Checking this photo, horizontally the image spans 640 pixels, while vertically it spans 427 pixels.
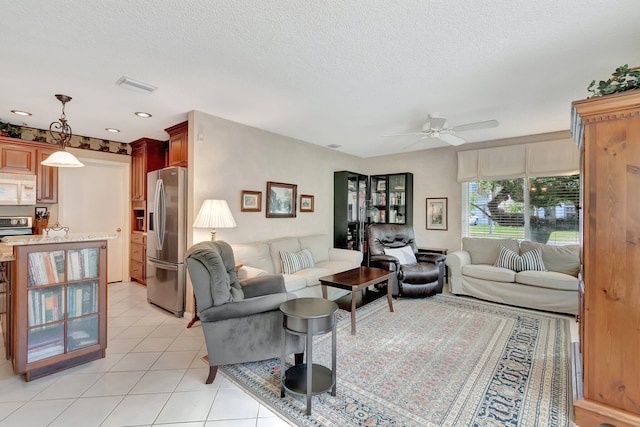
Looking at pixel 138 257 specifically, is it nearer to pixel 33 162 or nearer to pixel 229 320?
pixel 33 162

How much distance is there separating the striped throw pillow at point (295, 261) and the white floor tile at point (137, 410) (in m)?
2.10

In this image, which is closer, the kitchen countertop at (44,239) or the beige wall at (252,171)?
the kitchen countertop at (44,239)

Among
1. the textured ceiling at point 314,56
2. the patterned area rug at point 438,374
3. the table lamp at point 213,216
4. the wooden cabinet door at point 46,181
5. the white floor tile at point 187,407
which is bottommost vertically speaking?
the white floor tile at point 187,407

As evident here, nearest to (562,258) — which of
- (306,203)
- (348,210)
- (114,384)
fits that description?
(348,210)

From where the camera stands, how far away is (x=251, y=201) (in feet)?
13.8

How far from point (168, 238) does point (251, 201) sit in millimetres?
1148

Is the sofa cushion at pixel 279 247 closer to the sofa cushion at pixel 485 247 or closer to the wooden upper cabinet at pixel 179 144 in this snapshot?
the wooden upper cabinet at pixel 179 144

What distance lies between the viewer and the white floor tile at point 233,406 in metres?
1.89

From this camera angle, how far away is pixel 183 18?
72.4 inches

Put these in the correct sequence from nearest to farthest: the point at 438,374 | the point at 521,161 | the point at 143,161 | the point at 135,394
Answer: the point at 135,394, the point at 438,374, the point at 521,161, the point at 143,161

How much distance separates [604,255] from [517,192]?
11.4 feet

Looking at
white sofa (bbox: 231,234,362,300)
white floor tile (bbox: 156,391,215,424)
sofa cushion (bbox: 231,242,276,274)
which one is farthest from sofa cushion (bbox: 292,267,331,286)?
white floor tile (bbox: 156,391,215,424)

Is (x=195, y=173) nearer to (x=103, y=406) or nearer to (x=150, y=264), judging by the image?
(x=150, y=264)

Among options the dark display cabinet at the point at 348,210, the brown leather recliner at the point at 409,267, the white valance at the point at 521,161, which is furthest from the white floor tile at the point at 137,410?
the white valance at the point at 521,161
